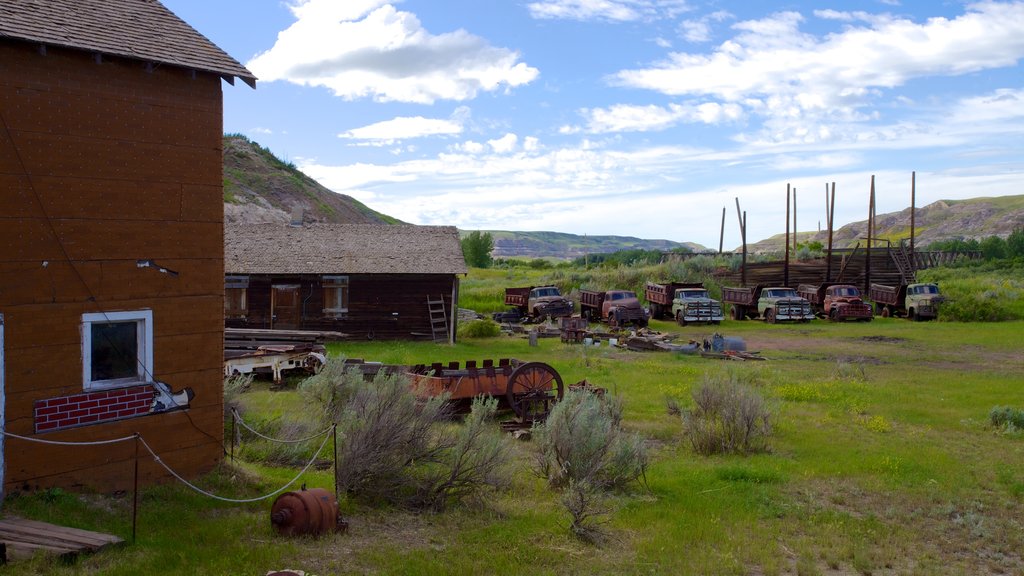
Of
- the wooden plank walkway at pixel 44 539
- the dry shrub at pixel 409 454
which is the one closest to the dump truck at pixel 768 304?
the dry shrub at pixel 409 454

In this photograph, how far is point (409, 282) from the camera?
27625 millimetres

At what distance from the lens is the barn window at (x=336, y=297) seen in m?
27.2

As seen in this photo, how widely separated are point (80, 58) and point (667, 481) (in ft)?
29.4

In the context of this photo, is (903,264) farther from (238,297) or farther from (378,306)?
(238,297)

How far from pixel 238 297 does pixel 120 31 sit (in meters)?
18.6

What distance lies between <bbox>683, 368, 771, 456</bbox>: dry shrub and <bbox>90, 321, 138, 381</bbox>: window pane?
8256mm

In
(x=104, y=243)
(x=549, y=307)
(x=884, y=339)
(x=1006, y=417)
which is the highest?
(x=104, y=243)

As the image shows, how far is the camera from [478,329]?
29.5 meters

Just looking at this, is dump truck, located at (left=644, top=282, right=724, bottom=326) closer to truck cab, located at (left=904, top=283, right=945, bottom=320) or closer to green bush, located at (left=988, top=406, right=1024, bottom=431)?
truck cab, located at (left=904, top=283, right=945, bottom=320)

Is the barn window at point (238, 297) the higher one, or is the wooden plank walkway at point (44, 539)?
the barn window at point (238, 297)

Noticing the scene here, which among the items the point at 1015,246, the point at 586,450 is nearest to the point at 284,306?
the point at 586,450

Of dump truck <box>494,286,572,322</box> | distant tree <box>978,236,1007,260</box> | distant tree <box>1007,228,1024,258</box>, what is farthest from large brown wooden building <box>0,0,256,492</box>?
distant tree <box>978,236,1007,260</box>

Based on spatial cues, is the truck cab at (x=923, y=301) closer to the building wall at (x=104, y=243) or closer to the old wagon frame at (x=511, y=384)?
the old wagon frame at (x=511, y=384)

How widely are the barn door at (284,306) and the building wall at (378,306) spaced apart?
0.18 meters
